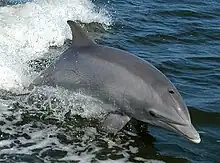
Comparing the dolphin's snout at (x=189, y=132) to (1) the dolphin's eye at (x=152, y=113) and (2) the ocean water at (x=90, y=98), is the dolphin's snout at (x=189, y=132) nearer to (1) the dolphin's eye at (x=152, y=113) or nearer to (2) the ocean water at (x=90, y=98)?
(1) the dolphin's eye at (x=152, y=113)

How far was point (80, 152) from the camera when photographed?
299 inches

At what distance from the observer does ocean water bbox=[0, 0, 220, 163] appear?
25.5 feet

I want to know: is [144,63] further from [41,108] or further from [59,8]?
[59,8]

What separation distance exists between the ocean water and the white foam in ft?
0.08

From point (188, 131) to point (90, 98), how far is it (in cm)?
207

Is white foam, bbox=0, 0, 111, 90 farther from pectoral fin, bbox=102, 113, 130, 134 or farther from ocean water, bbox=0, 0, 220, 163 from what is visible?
pectoral fin, bbox=102, 113, 130, 134

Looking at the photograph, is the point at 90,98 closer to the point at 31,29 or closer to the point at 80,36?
the point at 80,36

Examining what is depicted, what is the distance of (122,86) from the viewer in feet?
26.5

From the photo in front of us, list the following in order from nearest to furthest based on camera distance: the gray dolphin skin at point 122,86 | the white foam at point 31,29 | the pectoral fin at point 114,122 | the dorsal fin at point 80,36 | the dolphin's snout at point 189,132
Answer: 1. the dolphin's snout at point 189,132
2. the gray dolphin skin at point 122,86
3. the pectoral fin at point 114,122
4. the dorsal fin at point 80,36
5. the white foam at point 31,29

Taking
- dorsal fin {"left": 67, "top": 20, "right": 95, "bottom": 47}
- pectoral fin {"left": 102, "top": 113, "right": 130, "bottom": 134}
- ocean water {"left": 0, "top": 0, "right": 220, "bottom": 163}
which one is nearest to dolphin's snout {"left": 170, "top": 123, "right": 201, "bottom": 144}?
ocean water {"left": 0, "top": 0, "right": 220, "bottom": 163}

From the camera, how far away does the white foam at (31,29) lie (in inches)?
437

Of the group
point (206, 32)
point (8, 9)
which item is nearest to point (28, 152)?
point (206, 32)

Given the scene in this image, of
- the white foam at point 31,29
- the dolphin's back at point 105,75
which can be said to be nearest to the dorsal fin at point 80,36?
the dolphin's back at point 105,75

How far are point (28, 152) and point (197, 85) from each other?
202 inches
